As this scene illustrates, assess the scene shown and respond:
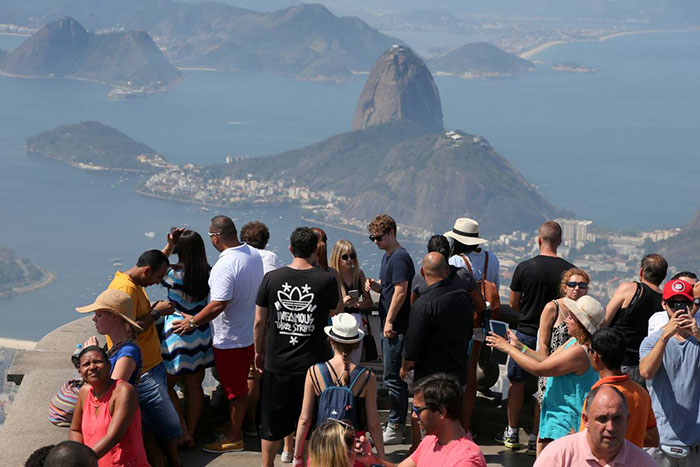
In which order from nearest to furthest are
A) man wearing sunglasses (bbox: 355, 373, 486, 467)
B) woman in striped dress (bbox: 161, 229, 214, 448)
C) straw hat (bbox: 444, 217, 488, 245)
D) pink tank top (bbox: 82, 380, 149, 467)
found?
man wearing sunglasses (bbox: 355, 373, 486, 467) < pink tank top (bbox: 82, 380, 149, 467) < woman in striped dress (bbox: 161, 229, 214, 448) < straw hat (bbox: 444, 217, 488, 245)

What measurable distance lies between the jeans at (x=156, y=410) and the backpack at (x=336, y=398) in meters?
0.93

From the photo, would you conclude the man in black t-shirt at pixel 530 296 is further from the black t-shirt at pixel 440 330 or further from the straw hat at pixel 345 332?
the straw hat at pixel 345 332

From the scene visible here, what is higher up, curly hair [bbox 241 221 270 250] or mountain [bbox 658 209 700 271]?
curly hair [bbox 241 221 270 250]

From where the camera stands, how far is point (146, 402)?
495 centimetres

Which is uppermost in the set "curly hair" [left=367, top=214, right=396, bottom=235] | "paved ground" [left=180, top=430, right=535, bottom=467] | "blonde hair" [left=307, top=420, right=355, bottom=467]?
"curly hair" [left=367, top=214, right=396, bottom=235]

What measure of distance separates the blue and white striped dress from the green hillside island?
179 m

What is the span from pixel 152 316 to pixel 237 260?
79 centimetres

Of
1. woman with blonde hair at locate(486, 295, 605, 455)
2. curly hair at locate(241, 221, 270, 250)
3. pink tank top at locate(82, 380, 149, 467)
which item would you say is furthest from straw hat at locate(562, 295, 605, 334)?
curly hair at locate(241, 221, 270, 250)

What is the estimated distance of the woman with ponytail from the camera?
15.3 feet

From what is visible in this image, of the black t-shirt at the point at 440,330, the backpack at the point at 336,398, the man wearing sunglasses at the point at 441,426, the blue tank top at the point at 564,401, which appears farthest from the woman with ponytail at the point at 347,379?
the blue tank top at the point at 564,401

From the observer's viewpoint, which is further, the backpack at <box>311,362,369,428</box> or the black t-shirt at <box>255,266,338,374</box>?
the black t-shirt at <box>255,266,338,374</box>

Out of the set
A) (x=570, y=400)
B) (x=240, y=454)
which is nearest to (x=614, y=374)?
(x=570, y=400)

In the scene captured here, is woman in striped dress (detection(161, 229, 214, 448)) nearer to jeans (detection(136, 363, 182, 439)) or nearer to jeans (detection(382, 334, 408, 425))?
jeans (detection(136, 363, 182, 439))

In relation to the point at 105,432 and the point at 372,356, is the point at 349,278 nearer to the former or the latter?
the point at 372,356
